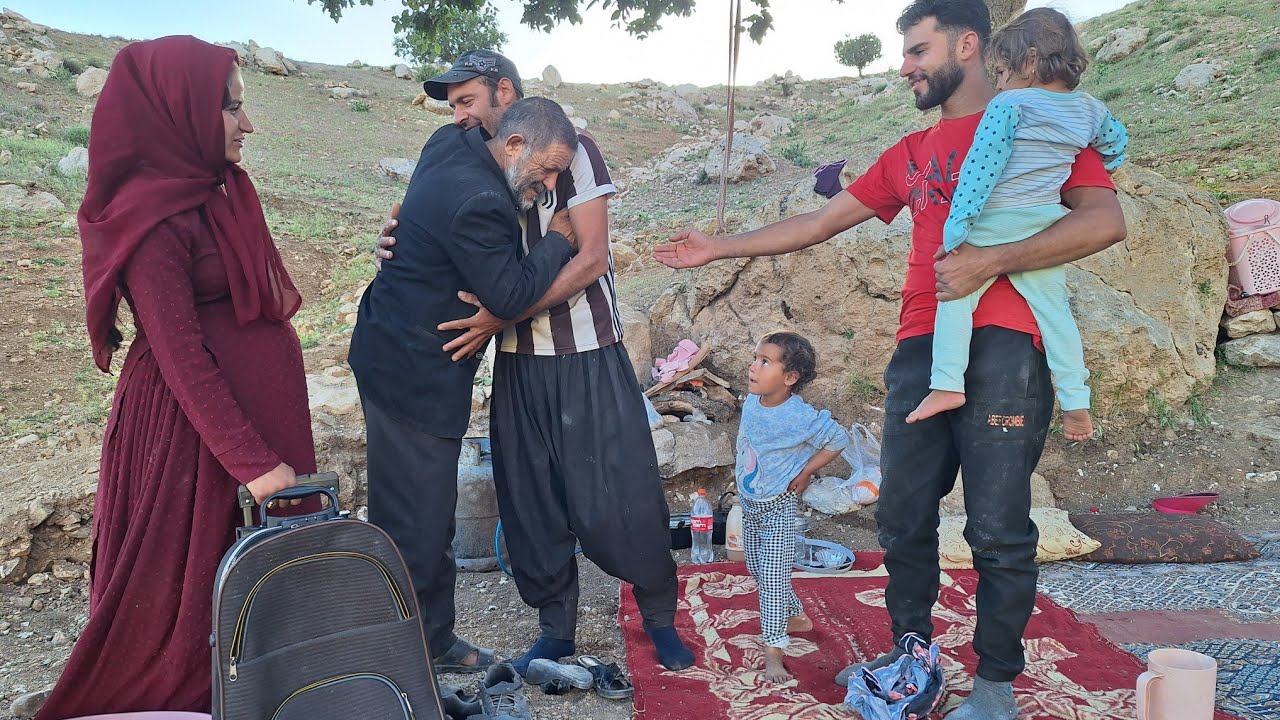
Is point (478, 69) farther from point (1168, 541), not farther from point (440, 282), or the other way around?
point (1168, 541)

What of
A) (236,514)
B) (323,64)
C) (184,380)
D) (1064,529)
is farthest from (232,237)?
(323,64)

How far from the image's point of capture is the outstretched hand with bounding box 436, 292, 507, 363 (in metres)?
2.86

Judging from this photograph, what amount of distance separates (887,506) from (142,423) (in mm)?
2180

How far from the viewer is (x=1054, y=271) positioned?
2.46m

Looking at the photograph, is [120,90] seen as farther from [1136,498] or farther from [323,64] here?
[323,64]

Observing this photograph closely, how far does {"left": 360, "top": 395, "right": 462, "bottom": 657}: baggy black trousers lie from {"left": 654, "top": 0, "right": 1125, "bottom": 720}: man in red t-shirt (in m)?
1.46

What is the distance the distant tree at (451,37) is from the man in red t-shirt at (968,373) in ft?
12.4

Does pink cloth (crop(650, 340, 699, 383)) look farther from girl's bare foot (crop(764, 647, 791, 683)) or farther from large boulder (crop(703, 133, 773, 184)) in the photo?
large boulder (crop(703, 133, 773, 184))

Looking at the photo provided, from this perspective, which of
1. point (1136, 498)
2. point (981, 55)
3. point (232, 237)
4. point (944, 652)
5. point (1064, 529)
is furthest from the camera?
point (1136, 498)

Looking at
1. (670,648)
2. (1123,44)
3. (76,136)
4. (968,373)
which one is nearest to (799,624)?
(670,648)

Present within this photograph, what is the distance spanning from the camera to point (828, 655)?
3.28 meters

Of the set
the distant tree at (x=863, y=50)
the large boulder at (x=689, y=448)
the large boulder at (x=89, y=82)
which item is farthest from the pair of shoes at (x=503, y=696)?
the distant tree at (x=863, y=50)

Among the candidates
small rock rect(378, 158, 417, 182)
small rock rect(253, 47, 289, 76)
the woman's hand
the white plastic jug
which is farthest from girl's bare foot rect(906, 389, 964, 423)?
small rock rect(253, 47, 289, 76)

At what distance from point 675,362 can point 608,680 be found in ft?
10.4
